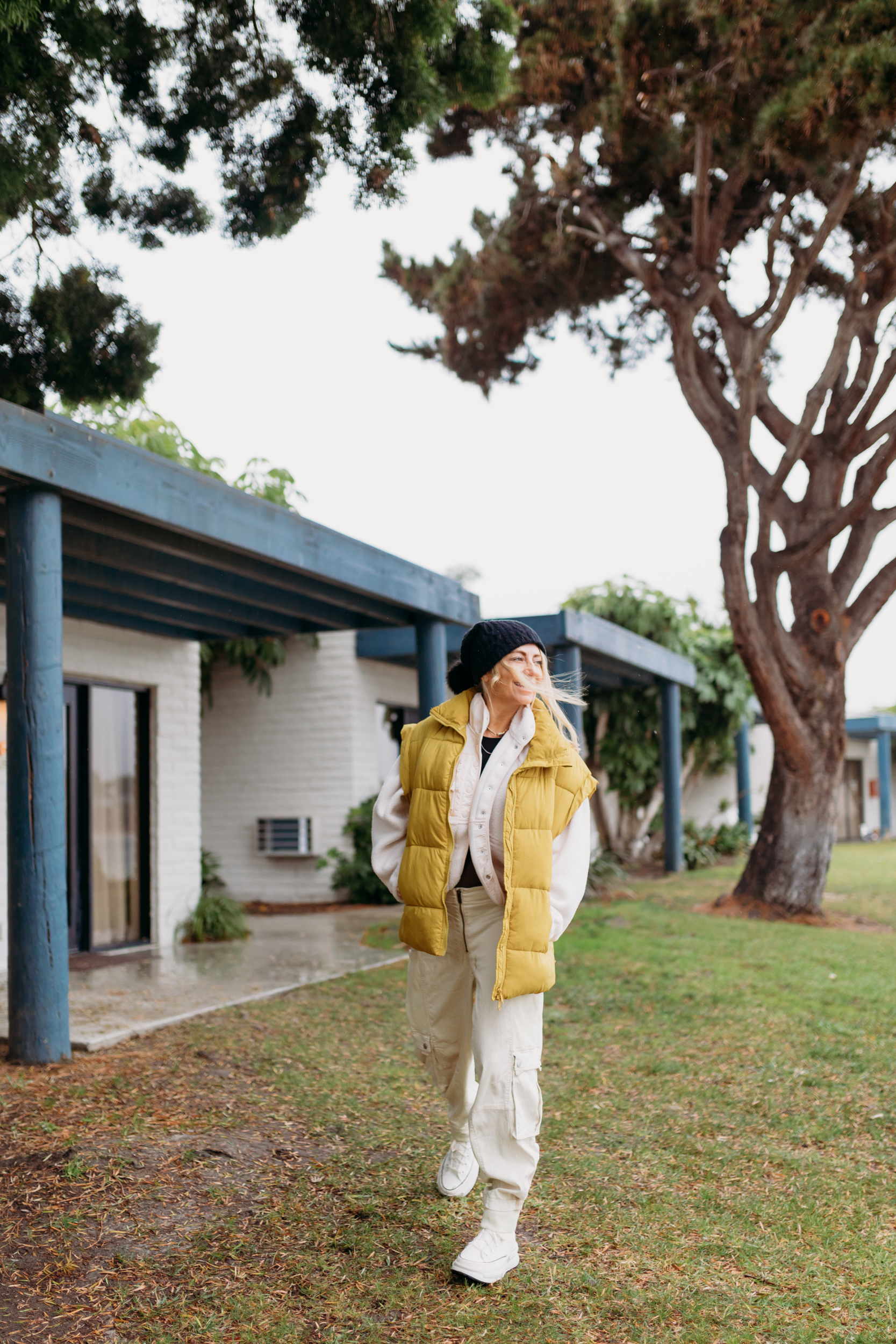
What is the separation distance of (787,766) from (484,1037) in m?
7.80

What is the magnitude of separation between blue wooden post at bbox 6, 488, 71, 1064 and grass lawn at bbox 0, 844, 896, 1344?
9.7 inches

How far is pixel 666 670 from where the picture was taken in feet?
42.5

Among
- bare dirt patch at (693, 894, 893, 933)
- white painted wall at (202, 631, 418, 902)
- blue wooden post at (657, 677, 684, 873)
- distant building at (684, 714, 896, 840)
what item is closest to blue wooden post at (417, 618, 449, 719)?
white painted wall at (202, 631, 418, 902)

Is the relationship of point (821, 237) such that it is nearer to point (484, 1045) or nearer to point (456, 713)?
point (456, 713)

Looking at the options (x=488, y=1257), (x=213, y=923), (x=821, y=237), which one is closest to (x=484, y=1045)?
(x=488, y=1257)

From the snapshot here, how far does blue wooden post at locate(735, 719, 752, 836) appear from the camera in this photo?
17.0 meters

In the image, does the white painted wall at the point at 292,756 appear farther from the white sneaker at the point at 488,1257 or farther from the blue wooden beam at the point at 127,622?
the white sneaker at the point at 488,1257

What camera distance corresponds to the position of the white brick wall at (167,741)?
7938 millimetres

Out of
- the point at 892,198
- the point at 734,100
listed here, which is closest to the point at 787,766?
the point at 892,198

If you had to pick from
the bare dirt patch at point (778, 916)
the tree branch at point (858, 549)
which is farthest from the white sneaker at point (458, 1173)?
the tree branch at point (858, 549)

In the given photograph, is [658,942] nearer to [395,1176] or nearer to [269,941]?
[269,941]

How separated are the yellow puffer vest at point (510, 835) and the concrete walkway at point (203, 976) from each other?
109 inches

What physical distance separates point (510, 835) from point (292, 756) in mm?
8847

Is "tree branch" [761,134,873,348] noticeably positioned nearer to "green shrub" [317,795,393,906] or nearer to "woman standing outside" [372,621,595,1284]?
"green shrub" [317,795,393,906]
